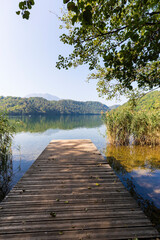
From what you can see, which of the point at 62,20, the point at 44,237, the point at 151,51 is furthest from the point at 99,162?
the point at 62,20

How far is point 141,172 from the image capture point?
6.46 m

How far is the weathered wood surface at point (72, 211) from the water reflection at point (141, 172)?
1.30 m

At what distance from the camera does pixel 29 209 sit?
8.78 feet

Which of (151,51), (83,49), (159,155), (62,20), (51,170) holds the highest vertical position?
(62,20)

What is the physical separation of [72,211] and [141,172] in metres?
5.21

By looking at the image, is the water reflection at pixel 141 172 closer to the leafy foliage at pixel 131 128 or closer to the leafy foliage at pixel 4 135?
the leafy foliage at pixel 131 128

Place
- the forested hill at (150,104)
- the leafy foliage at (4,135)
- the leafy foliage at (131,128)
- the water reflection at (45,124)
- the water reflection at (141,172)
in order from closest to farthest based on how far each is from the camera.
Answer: the water reflection at (141,172) < the leafy foliage at (4,135) < the forested hill at (150,104) < the leafy foliage at (131,128) < the water reflection at (45,124)

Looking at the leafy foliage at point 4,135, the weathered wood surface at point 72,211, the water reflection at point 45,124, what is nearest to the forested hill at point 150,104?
the water reflection at point 45,124

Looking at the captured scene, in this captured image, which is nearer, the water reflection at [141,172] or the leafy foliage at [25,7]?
the leafy foliage at [25,7]

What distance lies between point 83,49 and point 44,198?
5.02 m

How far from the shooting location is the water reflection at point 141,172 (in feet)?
13.3

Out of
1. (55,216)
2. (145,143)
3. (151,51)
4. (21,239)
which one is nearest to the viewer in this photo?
(21,239)

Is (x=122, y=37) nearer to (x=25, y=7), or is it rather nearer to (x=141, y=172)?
(x=25, y=7)

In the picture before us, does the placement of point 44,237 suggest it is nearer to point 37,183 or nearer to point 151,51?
point 37,183
